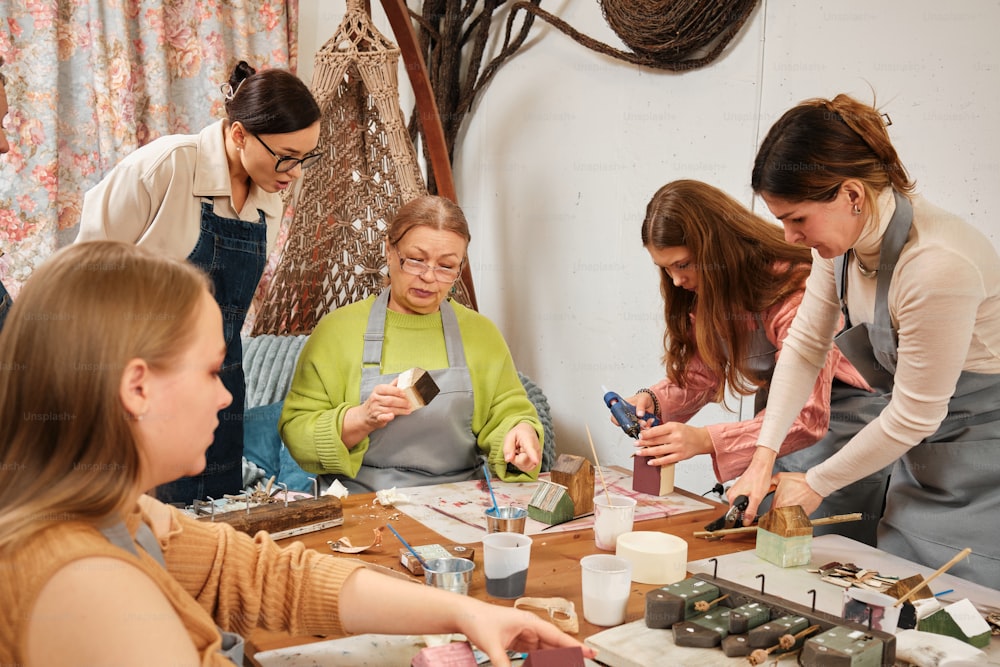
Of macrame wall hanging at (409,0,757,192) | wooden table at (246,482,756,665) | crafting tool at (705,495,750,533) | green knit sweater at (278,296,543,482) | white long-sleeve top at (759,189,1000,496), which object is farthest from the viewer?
macrame wall hanging at (409,0,757,192)

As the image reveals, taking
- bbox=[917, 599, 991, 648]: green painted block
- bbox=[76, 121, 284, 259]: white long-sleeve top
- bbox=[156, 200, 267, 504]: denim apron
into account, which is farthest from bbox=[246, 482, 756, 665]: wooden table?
bbox=[76, 121, 284, 259]: white long-sleeve top

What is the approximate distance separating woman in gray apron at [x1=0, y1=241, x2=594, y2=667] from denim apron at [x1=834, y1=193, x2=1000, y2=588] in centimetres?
144

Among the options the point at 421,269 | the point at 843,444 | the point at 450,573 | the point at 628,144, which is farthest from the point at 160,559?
the point at 628,144

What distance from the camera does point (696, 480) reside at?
11.5ft

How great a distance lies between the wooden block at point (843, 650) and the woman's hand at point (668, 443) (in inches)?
34.7

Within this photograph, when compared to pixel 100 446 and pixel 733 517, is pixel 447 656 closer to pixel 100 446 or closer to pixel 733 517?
pixel 100 446

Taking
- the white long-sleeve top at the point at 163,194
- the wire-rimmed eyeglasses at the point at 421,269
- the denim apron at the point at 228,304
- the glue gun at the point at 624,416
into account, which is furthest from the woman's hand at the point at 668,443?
the white long-sleeve top at the point at 163,194

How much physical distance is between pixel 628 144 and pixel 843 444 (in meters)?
1.75

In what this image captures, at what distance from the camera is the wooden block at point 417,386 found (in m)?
2.34

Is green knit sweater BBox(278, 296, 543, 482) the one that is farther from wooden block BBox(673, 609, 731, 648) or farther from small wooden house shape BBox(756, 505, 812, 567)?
wooden block BBox(673, 609, 731, 648)

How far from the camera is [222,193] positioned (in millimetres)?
2375

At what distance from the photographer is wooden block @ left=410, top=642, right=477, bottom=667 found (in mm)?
1245

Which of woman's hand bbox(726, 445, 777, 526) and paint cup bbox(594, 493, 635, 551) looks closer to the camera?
paint cup bbox(594, 493, 635, 551)

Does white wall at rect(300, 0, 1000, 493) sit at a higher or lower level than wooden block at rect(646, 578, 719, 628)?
higher
